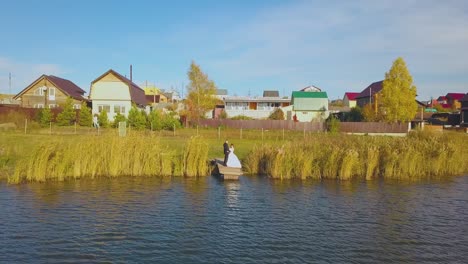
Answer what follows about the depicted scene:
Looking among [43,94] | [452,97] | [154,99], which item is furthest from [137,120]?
[452,97]

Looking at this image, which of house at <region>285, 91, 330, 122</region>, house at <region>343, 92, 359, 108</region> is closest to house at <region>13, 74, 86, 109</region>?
house at <region>285, 91, 330, 122</region>

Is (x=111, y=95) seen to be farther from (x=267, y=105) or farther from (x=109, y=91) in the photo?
(x=267, y=105)

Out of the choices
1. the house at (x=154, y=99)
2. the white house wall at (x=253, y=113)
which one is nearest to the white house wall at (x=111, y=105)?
the white house wall at (x=253, y=113)

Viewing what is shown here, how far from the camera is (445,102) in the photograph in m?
133

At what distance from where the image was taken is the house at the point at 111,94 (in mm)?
58125

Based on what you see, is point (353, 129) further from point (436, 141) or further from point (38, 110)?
point (38, 110)

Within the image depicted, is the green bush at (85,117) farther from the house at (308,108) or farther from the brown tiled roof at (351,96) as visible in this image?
the brown tiled roof at (351,96)

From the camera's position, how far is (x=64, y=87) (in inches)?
2628

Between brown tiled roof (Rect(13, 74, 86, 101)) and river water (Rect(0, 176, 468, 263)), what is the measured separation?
50.4 m

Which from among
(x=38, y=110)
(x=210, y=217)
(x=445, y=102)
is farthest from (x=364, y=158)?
(x=445, y=102)

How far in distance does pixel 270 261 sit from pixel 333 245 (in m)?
2.31

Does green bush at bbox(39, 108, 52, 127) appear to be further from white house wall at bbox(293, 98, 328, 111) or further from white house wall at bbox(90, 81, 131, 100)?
white house wall at bbox(293, 98, 328, 111)

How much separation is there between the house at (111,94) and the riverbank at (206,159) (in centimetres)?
3251

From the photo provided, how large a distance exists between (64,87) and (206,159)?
170 ft
